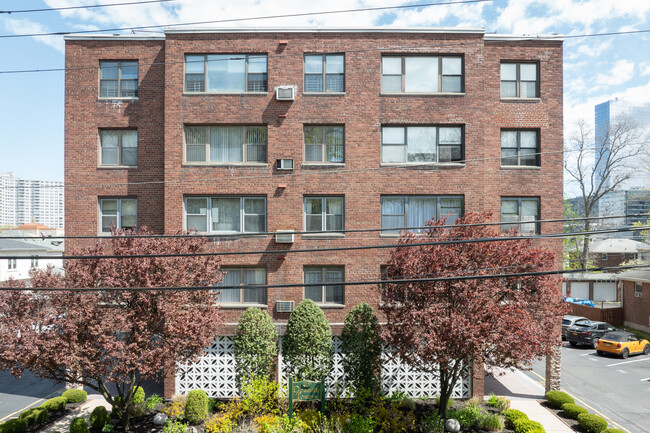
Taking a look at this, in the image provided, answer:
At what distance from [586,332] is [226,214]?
23.4m

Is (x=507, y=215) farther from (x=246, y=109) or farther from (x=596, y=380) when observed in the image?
(x=246, y=109)

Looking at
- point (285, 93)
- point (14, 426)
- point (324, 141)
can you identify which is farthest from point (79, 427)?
point (285, 93)

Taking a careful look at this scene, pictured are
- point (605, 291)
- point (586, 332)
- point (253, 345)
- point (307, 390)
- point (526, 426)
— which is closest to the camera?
point (526, 426)

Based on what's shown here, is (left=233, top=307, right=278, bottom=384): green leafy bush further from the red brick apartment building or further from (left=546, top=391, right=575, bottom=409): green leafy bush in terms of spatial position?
(left=546, top=391, right=575, bottom=409): green leafy bush

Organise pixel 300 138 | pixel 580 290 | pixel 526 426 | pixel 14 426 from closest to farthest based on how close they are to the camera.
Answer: pixel 14 426 < pixel 526 426 < pixel 300 138 < pixel 580 290

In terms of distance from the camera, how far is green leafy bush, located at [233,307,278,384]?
16.0 metres

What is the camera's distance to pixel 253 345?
52.3 ft

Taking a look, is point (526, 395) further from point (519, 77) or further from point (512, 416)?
point (519, 77)

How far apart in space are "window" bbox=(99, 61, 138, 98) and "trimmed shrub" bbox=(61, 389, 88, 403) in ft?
40.5

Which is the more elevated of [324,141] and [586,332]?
[324,141]

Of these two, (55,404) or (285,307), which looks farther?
(285,307)

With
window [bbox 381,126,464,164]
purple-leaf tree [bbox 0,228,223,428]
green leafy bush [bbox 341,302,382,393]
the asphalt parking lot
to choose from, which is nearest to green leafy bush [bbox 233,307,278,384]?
purple-leaf tree [bbox 0,228,223,428]

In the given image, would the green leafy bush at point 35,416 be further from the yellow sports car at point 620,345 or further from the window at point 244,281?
the yellow sports car at point 620,345

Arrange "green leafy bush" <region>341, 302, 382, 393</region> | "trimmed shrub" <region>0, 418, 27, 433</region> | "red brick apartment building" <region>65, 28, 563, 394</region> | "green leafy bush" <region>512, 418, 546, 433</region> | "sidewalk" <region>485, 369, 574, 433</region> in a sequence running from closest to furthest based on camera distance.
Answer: "trimmed shrub" <region>0, 418, 27, 433</region> < "green leafy bush" <region>512, 418, 546, 433</region> < "sidewalk" <region>485, 369, 574, 433</region> < "green leafy bush" <region>341, 302, 382, 393</region> < "red brick apartment building" <region>65, 28, 563, 394</region>
